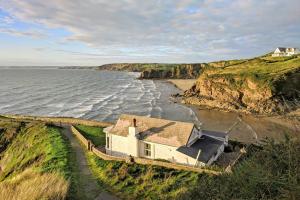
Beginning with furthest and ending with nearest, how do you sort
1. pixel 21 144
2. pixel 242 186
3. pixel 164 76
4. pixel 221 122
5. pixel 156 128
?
pixel 164 76 < pixel 221 122 < pixel 21 144 < pixel 156 128 < pixel 242 186

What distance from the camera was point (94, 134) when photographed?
1447 inches

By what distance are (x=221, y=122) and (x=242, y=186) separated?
51.9 m

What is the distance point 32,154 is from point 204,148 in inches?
708

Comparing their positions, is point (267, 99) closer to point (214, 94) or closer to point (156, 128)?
point (214, 94)

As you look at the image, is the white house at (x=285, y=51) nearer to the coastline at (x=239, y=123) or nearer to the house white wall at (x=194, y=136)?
the coastline at (x=239, y=123)

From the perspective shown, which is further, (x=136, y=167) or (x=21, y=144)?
(x=21, y=144)

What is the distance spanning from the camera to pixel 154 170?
78.1ft

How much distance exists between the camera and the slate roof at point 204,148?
25484 millimetres

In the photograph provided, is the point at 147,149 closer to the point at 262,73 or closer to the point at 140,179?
the point at 140,179

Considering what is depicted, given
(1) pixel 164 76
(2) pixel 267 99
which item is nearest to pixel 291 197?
(2) pixel 267 99

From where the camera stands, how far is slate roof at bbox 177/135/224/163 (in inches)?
1003

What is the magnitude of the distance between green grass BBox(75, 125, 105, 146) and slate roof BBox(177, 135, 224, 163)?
1077 cm

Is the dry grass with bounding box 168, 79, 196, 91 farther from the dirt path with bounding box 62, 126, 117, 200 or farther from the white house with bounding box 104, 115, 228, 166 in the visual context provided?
the dirt path with bounding box 62, 126, 117, 200

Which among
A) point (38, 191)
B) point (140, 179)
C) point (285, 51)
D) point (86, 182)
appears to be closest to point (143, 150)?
point (140, 179)
